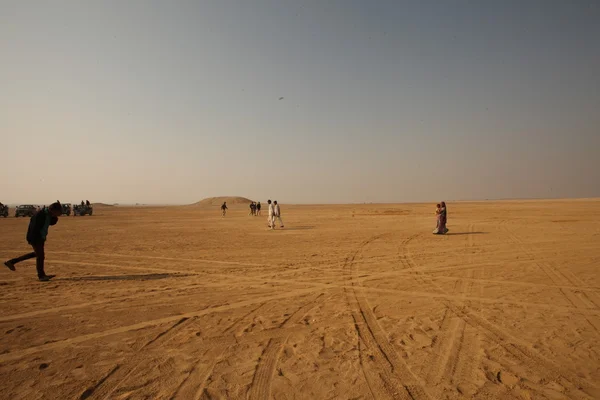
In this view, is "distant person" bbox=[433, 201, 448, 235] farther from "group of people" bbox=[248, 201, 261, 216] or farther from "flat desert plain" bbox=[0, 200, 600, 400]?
"group of people" bbox=[248, 201, 261, 216]

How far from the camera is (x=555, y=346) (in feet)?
12.8

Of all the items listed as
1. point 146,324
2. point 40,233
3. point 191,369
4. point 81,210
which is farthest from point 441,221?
point 81,210

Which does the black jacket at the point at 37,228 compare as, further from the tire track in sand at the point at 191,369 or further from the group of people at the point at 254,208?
the group of people at the point at 254,208

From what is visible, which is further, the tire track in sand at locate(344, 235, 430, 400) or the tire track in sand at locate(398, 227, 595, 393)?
the tire track in sand at locate(398, 227, 595, 393)

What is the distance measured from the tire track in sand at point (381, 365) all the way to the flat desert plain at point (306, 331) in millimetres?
17

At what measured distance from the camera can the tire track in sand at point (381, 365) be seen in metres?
3.01

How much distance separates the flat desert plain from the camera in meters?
3.15

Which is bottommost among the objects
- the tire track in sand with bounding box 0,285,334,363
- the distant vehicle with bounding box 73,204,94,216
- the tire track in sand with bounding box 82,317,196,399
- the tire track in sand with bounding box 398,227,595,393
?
the tire track in sand with bounding box 398,227,595,393

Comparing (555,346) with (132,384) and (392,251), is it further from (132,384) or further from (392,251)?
(392,251)

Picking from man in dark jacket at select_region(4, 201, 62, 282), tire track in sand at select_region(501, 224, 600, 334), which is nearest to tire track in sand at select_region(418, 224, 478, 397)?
tire track in sand at select_region(501, 224, 600, 334)

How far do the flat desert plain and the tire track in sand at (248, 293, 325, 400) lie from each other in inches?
0.7

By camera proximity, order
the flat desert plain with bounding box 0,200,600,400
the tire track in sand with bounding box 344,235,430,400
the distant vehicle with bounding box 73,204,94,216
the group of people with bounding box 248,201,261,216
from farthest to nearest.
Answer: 1. the distant vehicle with bounding box 73,204,94,216
2. the group of people with bounding box 248,201,261,216
3. the flat desert plain with bounding box 0,200,600,400
4. the tire track in sand with bounding box 344,235,430,400

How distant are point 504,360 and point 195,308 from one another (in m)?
4.73

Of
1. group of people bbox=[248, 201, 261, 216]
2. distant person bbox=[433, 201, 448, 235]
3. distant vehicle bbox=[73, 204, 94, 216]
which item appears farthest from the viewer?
distant vehicle bbox=[73, 204, 94, 216]
